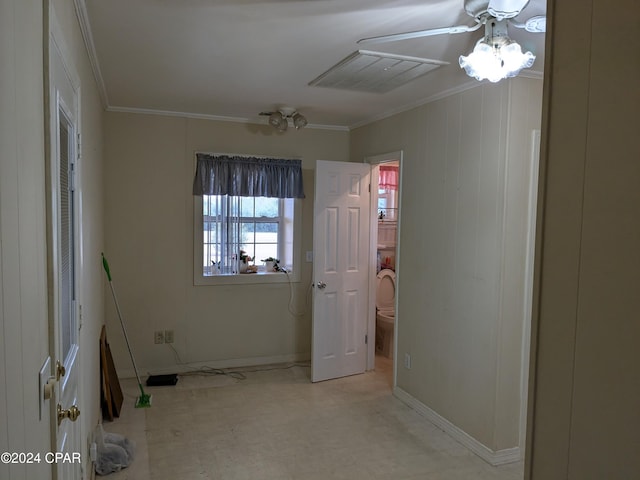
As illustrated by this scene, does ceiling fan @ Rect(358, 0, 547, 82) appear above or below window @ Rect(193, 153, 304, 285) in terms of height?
above

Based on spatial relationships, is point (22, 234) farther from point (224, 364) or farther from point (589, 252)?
point (224, 364)

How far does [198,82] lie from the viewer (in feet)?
10.9

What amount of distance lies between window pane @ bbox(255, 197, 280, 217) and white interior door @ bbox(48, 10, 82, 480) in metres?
2.66

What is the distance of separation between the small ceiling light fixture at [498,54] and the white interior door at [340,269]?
2381 millimetres

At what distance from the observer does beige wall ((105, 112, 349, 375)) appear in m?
4.22

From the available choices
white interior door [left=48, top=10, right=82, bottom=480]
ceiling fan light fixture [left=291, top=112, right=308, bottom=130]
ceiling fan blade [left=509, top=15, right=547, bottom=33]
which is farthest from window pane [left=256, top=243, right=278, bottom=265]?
ceiling fan blade [left=509, top=15, right=547, bottom=33]

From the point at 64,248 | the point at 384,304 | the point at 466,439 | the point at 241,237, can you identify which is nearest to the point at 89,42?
the point at 64,248

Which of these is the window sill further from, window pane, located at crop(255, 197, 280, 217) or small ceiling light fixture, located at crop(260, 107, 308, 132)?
small ceiling light fixture, located at crop(260, 107, 308, 132)

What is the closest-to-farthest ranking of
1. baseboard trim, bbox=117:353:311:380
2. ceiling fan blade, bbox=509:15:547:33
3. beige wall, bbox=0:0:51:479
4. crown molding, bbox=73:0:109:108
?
beige wall, bbox=0:0:51:479 < ceiling fan blade, bbox=509:15:547:33 < crown molding, bbox=73:0:109:108 < baseboard trim, bbox=117:353:311:380

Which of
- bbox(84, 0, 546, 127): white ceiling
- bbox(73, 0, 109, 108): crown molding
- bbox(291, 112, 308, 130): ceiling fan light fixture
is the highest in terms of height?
bbox(84, 0, 546, 127): white ceiling

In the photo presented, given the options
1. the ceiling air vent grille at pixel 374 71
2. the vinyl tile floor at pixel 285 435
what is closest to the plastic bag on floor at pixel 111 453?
the vinyl tile floor at pixel 285 435

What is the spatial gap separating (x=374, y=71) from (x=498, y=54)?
3.74 ft

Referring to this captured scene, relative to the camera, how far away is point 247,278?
4.67m

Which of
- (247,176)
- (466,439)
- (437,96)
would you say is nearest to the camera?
(466,439)
